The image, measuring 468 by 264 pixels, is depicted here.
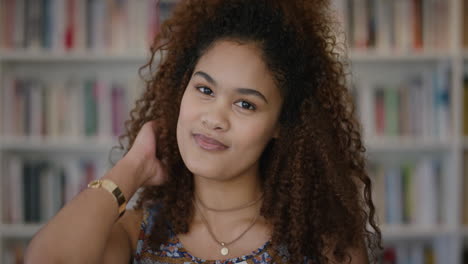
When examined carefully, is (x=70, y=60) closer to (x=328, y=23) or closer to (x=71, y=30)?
(x=71, y=30)

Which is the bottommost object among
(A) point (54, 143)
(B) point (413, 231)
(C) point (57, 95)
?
(B) point (413, 231)

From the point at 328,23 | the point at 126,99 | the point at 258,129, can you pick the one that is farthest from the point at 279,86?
the point at 126,99

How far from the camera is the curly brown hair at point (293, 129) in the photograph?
130cm

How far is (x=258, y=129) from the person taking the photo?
1.28 meters

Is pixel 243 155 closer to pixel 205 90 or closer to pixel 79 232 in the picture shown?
pixel 205 90

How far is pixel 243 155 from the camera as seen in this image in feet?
4.14

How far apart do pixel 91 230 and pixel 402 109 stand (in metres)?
1.92

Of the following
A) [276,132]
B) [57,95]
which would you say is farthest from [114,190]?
[57,95]

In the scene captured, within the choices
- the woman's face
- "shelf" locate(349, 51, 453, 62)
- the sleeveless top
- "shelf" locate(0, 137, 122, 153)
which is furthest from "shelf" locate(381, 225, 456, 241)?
the woman's face

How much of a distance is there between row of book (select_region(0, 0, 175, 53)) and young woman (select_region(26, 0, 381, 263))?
3.99 ft

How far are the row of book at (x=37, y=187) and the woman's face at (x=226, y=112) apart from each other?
1.58m

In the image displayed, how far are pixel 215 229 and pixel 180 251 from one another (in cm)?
10

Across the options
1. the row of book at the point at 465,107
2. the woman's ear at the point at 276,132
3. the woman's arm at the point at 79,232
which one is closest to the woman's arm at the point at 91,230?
the woman's arm at the point at 79,232

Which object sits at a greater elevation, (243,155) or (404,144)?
(243,155)
